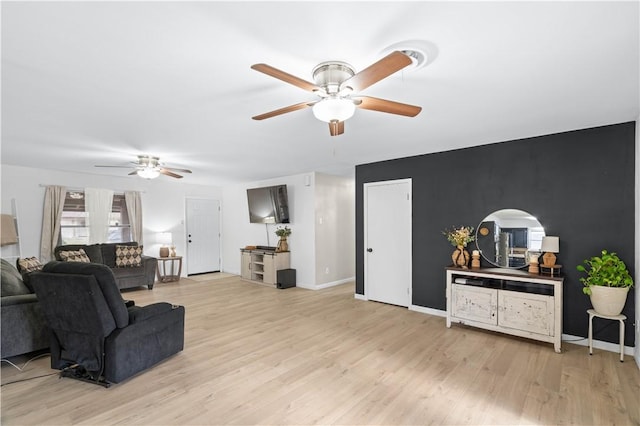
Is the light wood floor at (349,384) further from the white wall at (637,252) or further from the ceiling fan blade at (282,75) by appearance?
the ceiling fan blade at (282,75)

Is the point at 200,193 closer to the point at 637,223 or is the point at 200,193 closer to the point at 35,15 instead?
the point at 35,15

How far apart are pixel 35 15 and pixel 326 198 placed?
5455mm

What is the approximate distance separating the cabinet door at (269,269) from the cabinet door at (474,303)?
3792 mm

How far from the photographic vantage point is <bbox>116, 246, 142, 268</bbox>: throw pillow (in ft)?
21.0

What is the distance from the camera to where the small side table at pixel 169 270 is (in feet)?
24.0

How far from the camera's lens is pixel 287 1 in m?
1.48

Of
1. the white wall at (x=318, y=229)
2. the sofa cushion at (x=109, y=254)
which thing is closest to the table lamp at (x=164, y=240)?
the sofa cushion at (x=109, y=254)

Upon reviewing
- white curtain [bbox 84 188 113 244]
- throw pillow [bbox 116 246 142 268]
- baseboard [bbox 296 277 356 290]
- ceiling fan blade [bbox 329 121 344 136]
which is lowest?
baseboard [bbox 296 277 356 290]

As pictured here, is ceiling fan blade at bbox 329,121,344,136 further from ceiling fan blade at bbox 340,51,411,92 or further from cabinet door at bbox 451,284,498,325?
cabinet door at bbox 451,284,498,325

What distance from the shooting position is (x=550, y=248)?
3602 mm

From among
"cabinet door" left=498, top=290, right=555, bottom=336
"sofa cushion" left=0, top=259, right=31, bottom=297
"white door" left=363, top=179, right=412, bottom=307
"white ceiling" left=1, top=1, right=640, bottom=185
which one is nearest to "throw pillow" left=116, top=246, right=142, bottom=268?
"sofa cushion" left=0, top=259, right=31, bottom=297

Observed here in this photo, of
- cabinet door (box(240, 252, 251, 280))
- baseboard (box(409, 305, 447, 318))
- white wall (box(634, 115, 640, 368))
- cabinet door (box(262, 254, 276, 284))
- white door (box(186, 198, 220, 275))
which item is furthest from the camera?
white door (box(186, 198, 220, 275))

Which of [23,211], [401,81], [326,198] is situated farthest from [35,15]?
[23,211]

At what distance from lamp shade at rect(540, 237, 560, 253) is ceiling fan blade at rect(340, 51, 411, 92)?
10.2 ft
